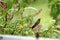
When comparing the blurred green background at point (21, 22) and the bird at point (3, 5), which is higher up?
the bird at point (3, 5)

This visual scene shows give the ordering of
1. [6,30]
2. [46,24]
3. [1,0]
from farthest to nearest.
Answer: [46,24]
[1,0]
[6,30]

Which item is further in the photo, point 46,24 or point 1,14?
point 46,24

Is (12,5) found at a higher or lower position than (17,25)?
higher

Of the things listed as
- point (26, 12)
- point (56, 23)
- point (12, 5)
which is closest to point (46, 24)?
point (56, 23)

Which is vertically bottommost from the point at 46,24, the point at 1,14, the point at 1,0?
the point at 46,24

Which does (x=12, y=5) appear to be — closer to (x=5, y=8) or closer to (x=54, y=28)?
(x=5, y=8)

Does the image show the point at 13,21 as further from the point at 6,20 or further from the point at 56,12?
the point at 56,12

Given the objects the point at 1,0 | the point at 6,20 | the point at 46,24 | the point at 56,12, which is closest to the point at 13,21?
the point at 6,20

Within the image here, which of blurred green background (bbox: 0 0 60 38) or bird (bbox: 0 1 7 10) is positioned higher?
bird (bbox: 0 1 7 10)

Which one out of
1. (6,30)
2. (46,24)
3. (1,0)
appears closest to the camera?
(6,30)

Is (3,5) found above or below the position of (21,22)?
above
